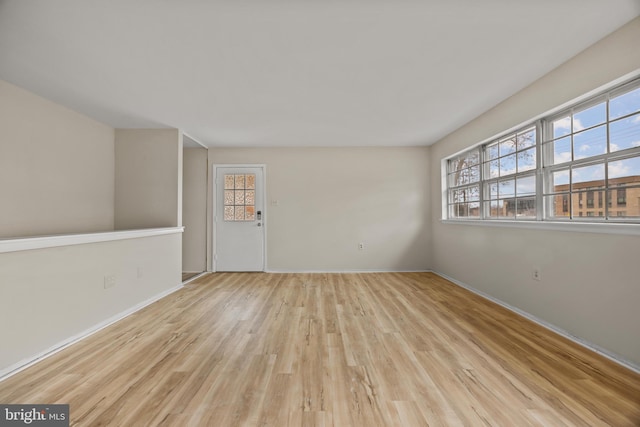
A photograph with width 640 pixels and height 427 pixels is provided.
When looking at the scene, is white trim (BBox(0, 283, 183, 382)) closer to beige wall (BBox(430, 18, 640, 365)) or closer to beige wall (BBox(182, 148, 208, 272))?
beige wall (BBox(182, 148, 208, 272))

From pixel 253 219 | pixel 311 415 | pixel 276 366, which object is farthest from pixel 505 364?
pixel 253 219

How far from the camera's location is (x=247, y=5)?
171cm

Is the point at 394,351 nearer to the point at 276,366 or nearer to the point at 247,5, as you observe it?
the point at 276,366

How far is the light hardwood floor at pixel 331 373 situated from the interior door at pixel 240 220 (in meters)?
2.17

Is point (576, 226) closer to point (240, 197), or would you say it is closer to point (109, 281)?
point (109, 281)

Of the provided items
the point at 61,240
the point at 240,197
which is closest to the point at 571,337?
the point at 61,240

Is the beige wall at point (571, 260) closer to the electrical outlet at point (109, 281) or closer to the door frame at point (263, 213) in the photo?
the door frame at point (263, 213)

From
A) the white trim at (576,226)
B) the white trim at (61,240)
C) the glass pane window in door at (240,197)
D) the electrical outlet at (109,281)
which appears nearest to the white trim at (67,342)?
the electrical outlet at (109,281)

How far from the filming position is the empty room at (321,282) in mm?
1668

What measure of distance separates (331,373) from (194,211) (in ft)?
14.2

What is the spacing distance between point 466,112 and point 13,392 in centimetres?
477

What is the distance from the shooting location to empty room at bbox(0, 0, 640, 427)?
1668 millimetres

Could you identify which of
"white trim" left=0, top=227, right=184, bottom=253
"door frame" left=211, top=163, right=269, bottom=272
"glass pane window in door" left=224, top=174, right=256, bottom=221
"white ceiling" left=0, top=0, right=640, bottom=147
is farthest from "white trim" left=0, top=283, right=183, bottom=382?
"white ceiling" left=0, top=0, right=640, bottom=147

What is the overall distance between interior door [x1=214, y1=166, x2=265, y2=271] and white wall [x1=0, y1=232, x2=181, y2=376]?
1770mm
